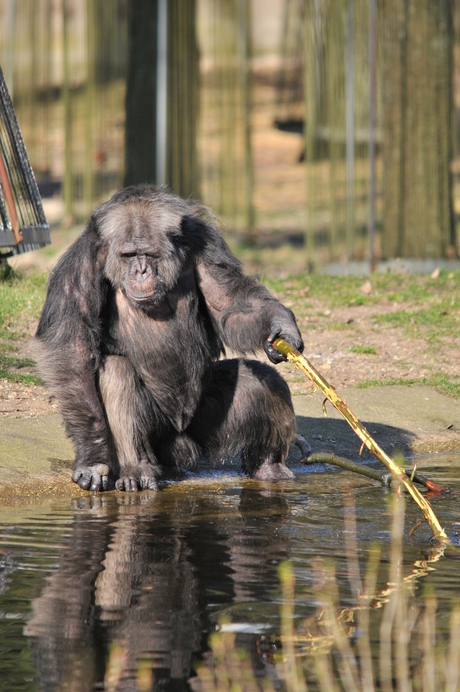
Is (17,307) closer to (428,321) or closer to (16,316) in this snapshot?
(16,316)

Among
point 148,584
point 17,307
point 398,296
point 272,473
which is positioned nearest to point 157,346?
point 272,473

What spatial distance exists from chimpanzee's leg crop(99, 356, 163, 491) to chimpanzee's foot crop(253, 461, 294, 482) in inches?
24.5

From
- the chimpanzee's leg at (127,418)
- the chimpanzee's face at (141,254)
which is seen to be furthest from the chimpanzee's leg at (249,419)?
the chimpanzee's face at (141,254)

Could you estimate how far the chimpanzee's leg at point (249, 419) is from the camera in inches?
216

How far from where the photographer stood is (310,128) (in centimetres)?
1164

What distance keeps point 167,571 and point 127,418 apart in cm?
169

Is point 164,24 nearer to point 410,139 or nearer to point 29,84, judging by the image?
point 29,84

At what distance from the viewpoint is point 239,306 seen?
538cm

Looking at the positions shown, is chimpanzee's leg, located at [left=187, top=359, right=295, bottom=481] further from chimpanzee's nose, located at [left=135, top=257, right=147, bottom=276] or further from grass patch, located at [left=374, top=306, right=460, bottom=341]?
grass patch, located at [left=374, top=306, right=460, bottom=341]

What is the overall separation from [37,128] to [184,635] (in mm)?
12074

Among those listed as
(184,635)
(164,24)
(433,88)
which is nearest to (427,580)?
(184,635)

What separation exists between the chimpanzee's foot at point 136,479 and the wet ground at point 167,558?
7 centimetres

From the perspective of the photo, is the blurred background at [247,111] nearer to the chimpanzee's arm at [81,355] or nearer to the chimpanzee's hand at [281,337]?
the chimpanzee's hand at [281,337]

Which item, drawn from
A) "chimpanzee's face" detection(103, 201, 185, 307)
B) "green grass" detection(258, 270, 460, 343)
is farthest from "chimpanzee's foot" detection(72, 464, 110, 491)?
"green grass" detection(258, 270, 460, 343)
